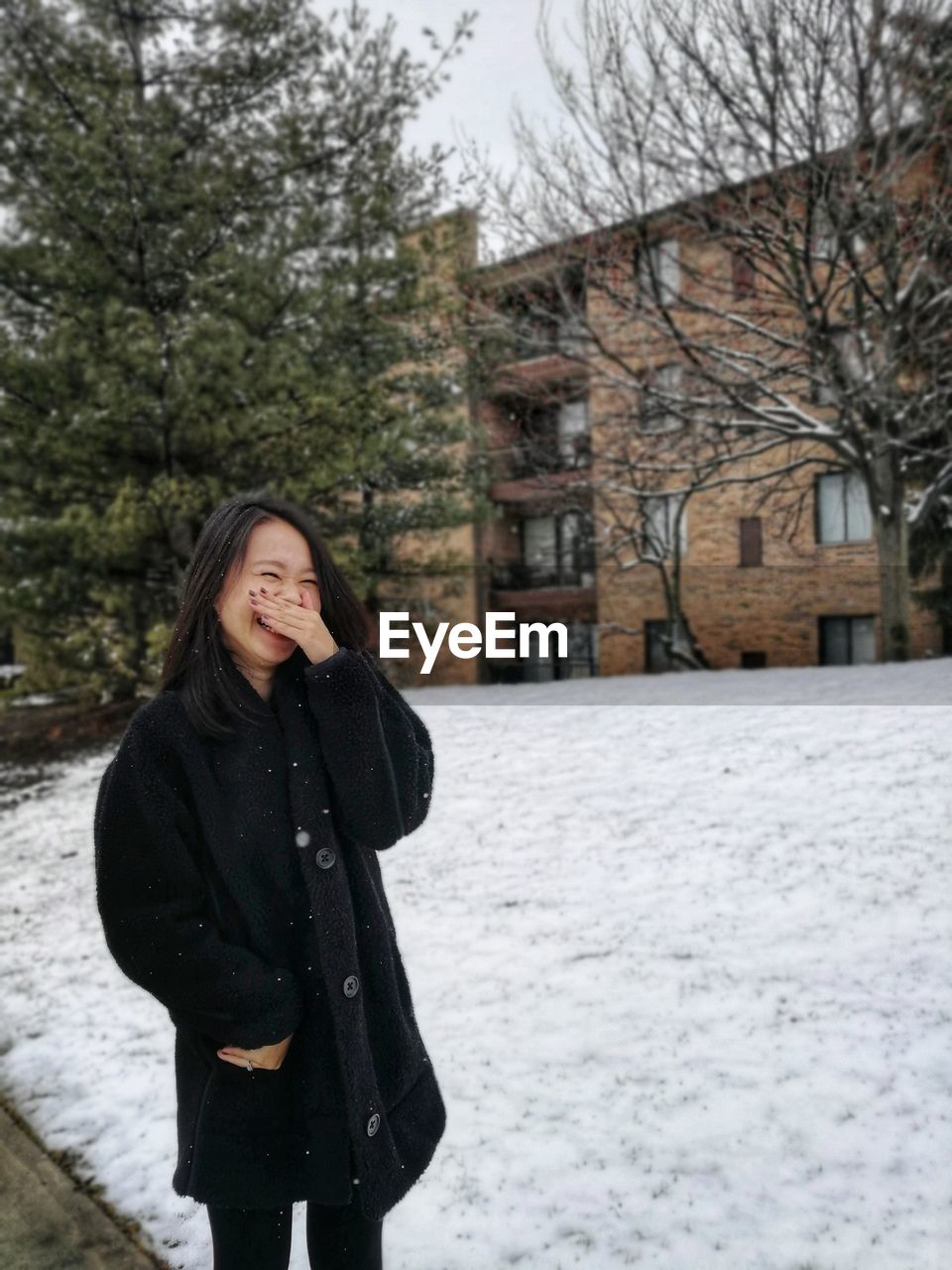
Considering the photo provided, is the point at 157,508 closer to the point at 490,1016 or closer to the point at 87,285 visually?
the point at 87,285

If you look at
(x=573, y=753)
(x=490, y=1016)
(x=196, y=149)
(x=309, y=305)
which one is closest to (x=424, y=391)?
(x=309, y=305)

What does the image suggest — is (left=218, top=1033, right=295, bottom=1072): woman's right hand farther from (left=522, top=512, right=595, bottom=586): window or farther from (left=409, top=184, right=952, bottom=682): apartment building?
(left=522, top=512, right=595, bottom=586): window

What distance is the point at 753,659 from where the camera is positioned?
44.0 feet

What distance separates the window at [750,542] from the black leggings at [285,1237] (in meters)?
15.3

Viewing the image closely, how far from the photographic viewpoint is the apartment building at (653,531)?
11234 millimetres

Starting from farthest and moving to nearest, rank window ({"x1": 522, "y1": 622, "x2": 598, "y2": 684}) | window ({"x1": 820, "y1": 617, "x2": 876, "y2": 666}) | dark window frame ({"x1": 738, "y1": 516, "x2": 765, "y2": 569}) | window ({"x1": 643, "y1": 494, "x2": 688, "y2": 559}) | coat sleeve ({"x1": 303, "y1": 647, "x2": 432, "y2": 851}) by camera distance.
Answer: window ({"x1": 522, "y1": 622, "x2": 598, "y2": 684}) < dark window frame ({"x1": 738, "y1": 516, "x2": 765, "y2": 569}) < window ({"x1": 820, "y1": 617, "x2": 876, "y2": 666}) < window ({"x1": 643, "y1": 494, "x2": 688, "y2": 559}) < coat sleeve ({"x1": 303, "y1": 647, "x2": 432, "y2": 851})

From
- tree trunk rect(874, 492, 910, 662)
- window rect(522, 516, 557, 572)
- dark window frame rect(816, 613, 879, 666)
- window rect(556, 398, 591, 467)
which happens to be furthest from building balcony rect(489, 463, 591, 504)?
dark window frame rect(816, 613, 879, 666)

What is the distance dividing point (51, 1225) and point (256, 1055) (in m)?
1.82

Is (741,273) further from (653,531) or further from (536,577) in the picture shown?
(536,577)

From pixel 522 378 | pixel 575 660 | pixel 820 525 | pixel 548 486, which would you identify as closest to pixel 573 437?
pixel 522 378

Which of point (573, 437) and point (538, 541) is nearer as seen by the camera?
point (573, 437)

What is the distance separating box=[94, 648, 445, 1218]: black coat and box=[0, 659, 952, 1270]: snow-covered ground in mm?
1281

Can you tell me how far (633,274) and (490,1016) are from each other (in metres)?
8.23

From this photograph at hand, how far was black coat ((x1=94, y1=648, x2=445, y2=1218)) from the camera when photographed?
156 cm
